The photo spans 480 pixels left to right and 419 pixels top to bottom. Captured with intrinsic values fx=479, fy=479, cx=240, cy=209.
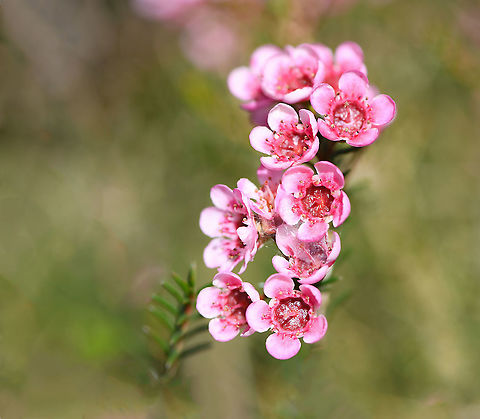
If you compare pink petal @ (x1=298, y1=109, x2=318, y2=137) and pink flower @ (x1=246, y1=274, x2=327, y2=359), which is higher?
pink petal @ (x1=298, y1=109, x2=318, y2=137)

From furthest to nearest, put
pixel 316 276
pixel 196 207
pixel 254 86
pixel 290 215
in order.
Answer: pixel 196 207, pixel 254 86, pixel 290 215, pixel 316 276

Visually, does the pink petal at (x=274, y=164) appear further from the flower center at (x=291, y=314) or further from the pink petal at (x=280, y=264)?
the flower center at (x=291, y=314)

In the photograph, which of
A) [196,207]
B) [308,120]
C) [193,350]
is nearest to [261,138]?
[308,120]

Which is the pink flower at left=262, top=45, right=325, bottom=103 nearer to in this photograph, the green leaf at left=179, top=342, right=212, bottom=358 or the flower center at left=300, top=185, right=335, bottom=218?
the flower center at left=300, top=185, right=335, bottom=218

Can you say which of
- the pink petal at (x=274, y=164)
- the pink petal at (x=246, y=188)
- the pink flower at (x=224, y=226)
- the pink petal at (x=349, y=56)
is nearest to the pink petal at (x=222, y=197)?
the pink flower at (x=224, y=226)

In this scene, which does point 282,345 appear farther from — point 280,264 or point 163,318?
point 163,318

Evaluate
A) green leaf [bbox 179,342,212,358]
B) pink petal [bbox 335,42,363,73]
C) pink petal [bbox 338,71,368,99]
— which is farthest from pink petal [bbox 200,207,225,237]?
pink petal [bbox 335,42,363,73]
